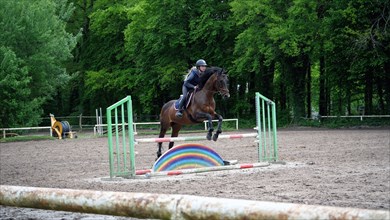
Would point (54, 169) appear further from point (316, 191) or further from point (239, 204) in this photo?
point (239, 204)

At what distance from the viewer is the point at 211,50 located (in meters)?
47.5

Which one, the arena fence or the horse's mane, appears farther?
the horse's mane

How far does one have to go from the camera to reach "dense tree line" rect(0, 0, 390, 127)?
38.9m

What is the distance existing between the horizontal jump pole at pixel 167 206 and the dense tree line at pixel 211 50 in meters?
33.0

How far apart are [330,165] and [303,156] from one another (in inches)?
135

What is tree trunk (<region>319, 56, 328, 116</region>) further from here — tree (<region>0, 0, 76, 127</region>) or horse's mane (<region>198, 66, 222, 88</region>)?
horse's mane (<region>198, 66, 222, 88</region>)

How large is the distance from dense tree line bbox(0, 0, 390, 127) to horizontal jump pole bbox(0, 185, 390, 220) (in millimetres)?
33036

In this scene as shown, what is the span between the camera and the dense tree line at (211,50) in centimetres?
3894

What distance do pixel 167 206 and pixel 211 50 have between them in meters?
43.7

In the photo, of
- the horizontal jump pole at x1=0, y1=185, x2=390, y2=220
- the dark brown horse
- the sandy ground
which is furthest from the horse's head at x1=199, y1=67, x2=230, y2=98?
the horizontal jump pole at x1=0, y1=185, x2=390, y2=220

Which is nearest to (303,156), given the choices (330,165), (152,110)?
(330,165)

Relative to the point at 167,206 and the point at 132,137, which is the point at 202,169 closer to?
the point at 132,137

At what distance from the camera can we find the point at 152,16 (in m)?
49.1

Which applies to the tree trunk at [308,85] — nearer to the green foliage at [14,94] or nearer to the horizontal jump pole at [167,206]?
the green foliage at [14,94]
